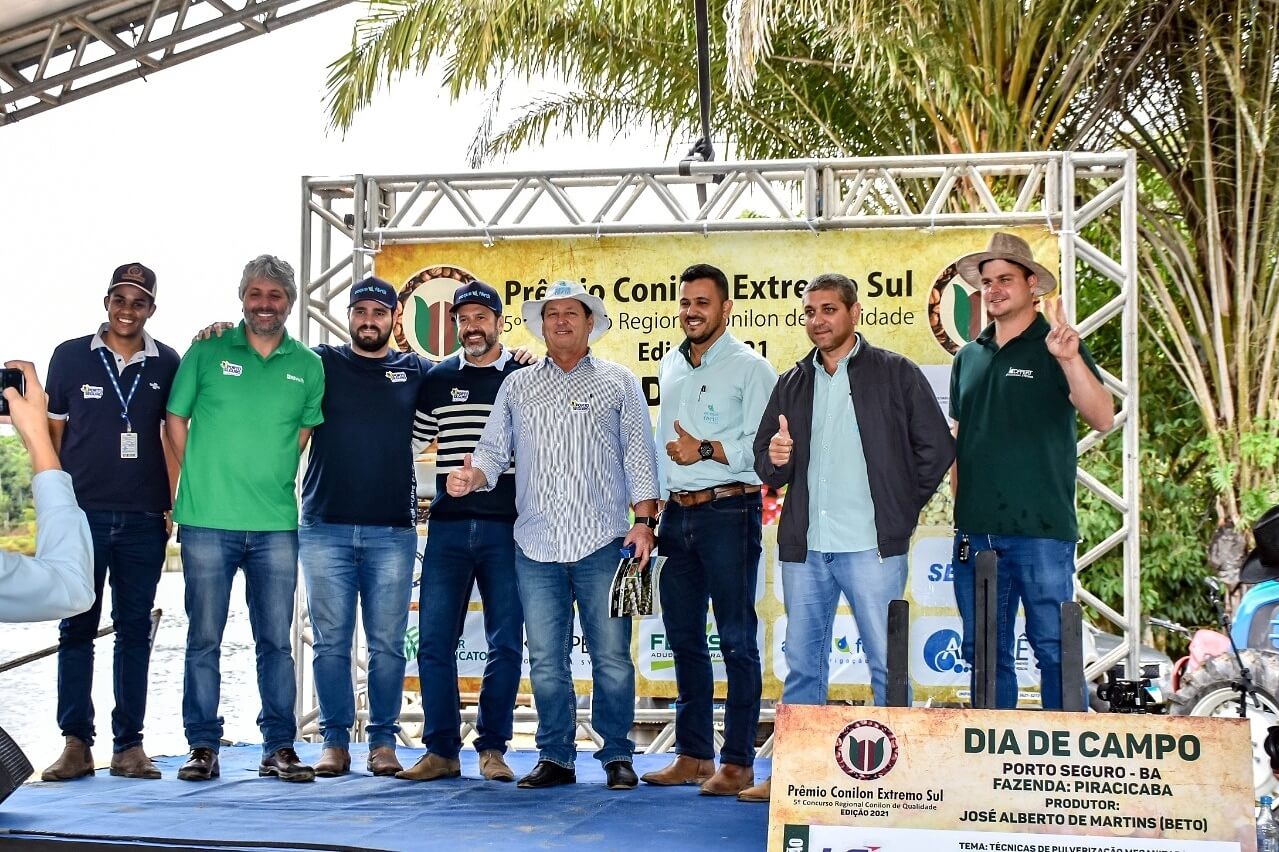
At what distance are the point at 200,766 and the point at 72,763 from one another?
46 centimetres

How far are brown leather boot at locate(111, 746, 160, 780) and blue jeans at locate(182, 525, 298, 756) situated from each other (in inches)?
6.7

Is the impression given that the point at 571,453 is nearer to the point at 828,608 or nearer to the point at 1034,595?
the point at 828,608

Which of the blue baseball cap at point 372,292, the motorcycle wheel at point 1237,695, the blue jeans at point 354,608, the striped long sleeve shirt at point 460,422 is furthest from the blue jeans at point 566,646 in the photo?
the motorcycle wheel at point 1237,695

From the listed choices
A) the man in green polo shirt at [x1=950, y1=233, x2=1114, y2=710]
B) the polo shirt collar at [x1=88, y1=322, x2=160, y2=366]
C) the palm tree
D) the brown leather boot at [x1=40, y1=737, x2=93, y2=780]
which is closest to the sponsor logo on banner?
the man in green polo shirt at [x1=950, y1=233, x2=1114, y2=710]

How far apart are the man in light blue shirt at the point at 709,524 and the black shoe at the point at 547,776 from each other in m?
0.30

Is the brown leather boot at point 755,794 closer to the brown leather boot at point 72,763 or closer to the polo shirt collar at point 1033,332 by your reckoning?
the polo shirt collar at point 1033,332

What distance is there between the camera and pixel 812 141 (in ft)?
40.4

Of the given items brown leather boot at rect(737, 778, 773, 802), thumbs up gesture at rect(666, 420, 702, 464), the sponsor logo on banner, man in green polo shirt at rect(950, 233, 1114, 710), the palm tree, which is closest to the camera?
brown leather boot at rect(737, 778, 773, 802)

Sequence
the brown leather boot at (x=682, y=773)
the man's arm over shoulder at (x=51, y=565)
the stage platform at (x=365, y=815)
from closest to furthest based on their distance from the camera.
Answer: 1. the man's arm over shoulder at (x=51, y=565)
2. the stage platform at (x=365, y=815)
3. the brown leather boot at (x=682, y=773)

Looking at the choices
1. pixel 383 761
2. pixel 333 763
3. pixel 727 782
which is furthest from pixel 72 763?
pixel 727 782

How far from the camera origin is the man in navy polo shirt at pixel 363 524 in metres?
4.95

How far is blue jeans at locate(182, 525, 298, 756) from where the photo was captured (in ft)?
15.8

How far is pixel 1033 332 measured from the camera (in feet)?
14.9

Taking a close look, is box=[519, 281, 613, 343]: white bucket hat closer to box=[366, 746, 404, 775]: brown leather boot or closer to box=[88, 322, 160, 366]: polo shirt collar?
box=[88, 322, 160, 366]: polo shirt collar
